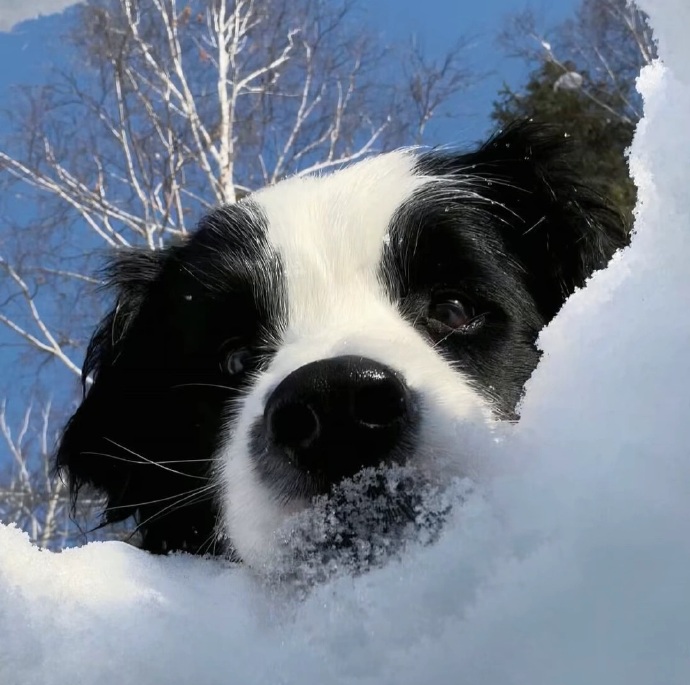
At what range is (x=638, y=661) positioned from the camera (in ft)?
1.68

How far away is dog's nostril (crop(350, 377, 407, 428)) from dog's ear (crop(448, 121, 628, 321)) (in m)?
0.92

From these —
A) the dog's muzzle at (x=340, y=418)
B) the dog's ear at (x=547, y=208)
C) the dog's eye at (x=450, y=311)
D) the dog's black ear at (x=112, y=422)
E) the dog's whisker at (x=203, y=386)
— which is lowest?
the dog's black ear at (x=112, y=422)

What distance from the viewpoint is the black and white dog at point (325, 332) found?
3.81 feet

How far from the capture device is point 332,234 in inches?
71.7

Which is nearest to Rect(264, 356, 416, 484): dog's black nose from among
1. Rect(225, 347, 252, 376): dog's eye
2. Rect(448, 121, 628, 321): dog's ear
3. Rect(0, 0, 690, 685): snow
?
Rect(0, 0, 690, 685): snow

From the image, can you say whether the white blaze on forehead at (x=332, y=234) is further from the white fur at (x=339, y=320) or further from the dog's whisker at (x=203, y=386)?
the dog's whisker at (x=203, y=386)

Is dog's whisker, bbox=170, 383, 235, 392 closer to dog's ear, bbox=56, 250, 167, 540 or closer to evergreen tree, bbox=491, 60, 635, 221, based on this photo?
dog's ear, bbox=56, 250, 167, 540

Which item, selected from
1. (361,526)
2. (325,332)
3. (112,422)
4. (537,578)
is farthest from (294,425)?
(112,422)

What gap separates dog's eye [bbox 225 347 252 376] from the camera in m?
1.84

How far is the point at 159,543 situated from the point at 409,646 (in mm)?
1604

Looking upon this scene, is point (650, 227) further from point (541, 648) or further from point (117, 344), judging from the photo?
point (117, 344)

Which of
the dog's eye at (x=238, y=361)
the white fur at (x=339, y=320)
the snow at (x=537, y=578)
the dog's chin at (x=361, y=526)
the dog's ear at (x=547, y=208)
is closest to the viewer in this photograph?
the snow at (x=537, y=578)

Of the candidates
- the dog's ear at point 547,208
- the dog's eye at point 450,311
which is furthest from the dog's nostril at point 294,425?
the dog's ear at point 547,208

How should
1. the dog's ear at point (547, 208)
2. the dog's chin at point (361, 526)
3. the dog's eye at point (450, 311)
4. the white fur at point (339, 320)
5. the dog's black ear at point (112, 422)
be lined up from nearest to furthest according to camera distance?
the dog's chin at point (361, 526) < the white fur at point (339, 320) < the dog's eye at point (450, 311) < the dog's ear at point (547, 208) < the dog's black ear at point (112, 422)
